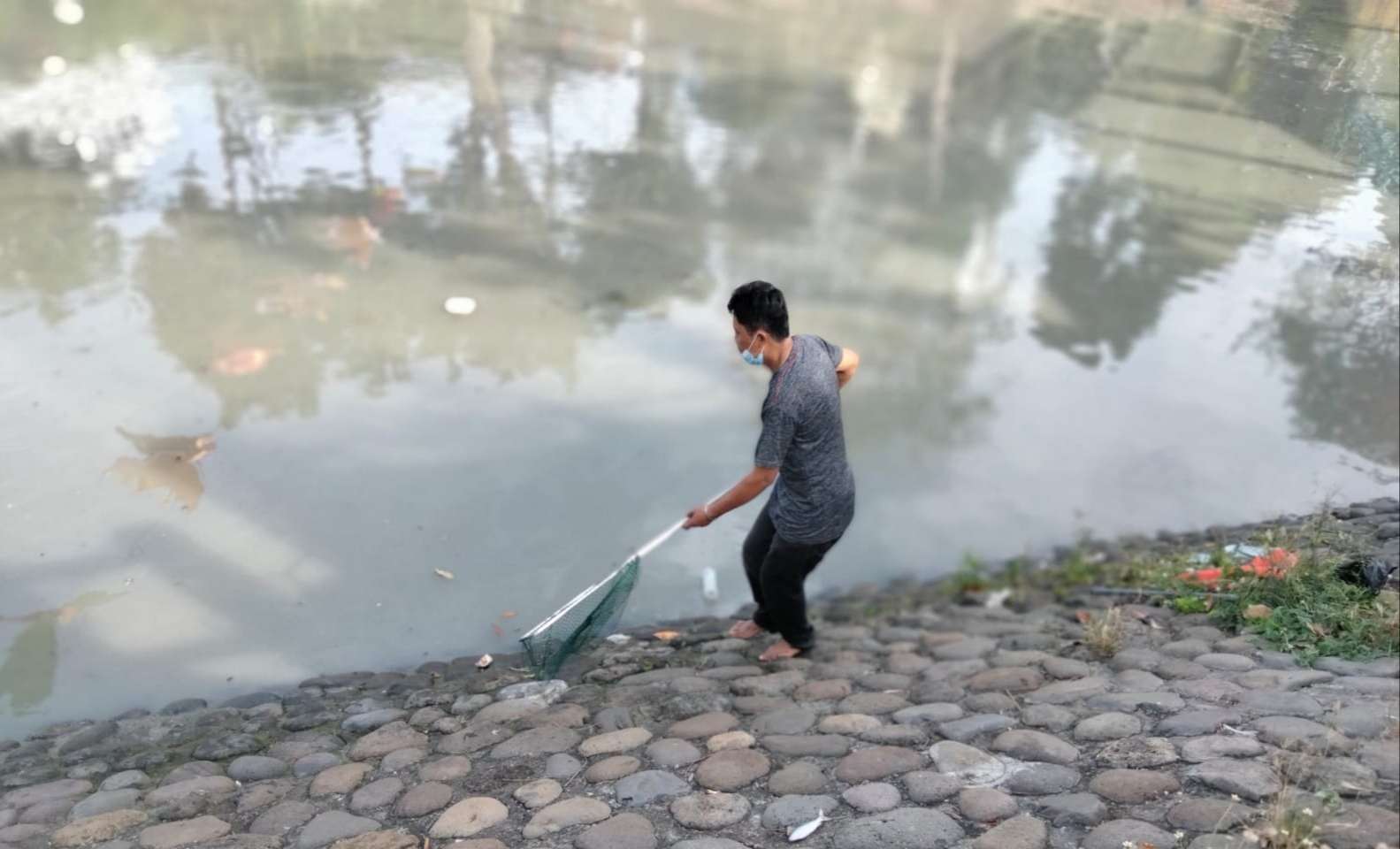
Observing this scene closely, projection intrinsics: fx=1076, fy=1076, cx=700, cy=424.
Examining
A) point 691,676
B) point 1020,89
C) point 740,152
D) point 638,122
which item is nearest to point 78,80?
point 638,122

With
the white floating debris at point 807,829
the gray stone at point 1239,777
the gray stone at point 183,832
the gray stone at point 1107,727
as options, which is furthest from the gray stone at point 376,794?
the gray stone at point 1239,777

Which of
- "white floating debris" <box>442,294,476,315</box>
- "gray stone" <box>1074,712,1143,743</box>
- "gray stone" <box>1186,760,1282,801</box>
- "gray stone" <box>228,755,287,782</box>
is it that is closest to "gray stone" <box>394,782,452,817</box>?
"gray stone" <box>228,755,287,782</box>

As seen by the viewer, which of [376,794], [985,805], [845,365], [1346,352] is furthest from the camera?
[1346,352]

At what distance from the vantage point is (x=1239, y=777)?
2930 millimetres

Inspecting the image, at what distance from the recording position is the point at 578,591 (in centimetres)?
492

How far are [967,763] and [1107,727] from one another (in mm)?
480

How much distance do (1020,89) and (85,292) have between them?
33.2ft

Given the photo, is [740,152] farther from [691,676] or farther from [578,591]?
[691,676]

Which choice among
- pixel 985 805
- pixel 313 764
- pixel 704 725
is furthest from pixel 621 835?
pixel 313 764

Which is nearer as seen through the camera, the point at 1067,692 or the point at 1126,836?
the point at 1126,836

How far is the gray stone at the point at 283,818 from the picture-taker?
3.22m

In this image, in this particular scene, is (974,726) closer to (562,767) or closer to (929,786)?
(929,786)

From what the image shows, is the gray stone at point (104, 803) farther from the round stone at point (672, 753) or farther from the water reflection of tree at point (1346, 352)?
the water reflection of tree at point (1346, 352)

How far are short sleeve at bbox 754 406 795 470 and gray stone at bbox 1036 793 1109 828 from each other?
53.6 inches
